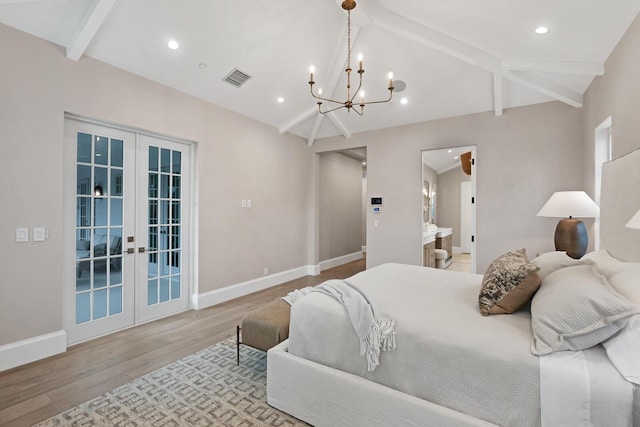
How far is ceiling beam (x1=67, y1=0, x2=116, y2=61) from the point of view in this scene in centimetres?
258

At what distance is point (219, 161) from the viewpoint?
14.4ft

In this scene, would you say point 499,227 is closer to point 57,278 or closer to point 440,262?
point 440,262

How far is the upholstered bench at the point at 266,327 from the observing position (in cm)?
237

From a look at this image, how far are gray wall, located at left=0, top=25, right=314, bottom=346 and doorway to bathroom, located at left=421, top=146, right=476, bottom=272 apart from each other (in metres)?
2.77

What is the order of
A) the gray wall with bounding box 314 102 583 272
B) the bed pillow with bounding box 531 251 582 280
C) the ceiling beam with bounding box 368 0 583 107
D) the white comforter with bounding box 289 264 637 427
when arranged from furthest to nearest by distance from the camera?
the gray wall with bounding box 314 102 583 272 → the ceiling beam with bounding box 368 0 583 107 → the bed pillow with bounding box 531 251 582 280 → the white comforter with bounding box 289 264 637 427

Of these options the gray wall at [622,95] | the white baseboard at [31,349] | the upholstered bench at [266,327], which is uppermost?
the gray wall at [622,95]

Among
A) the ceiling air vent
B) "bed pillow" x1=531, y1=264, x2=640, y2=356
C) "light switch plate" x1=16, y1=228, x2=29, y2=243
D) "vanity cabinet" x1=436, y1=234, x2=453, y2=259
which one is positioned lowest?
"vanity cabinet" x1=436, y1=234, x2=453, y2=259

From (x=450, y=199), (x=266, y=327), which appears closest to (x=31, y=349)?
(x=266, y=327)

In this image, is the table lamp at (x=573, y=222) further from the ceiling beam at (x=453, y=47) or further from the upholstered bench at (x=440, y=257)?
the upholstered bench at (x=440, y=257)

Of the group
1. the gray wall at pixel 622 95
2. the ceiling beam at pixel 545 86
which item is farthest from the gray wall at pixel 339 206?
the gray wall at pixel 622 95

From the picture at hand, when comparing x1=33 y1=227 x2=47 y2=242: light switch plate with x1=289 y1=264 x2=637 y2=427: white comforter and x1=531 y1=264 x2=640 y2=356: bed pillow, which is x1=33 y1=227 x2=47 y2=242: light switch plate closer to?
x1=289 y1=264 x2=637 y2=427: white comforter

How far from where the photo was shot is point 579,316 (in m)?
1.33

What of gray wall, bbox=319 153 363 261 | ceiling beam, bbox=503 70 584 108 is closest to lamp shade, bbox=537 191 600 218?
ceiling beam, bbox=503 70 584 108

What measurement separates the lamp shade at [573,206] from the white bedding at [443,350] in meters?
1.79
